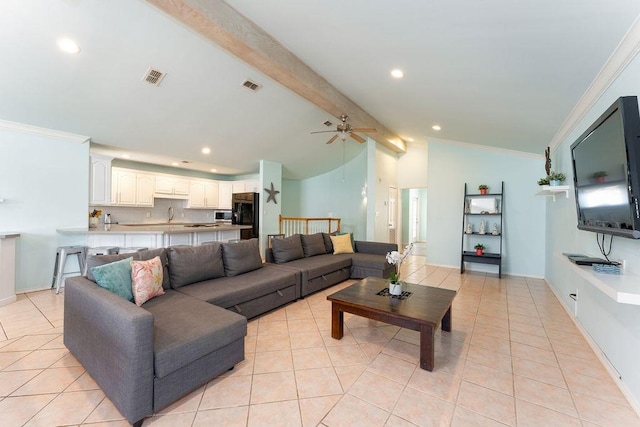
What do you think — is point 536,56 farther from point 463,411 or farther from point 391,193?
point 391,193

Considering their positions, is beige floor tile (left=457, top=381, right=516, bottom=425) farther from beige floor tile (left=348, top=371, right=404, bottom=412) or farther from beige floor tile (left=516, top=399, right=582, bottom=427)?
beige floor tile (left=348, top=371, right=404, bottom=412)

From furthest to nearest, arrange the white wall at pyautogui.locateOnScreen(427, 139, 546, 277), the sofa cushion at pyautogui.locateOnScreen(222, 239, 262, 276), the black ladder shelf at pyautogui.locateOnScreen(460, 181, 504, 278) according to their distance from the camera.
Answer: the black ladder shelf at pyautogui.locateOnScreen(460, 181, 504, 278) < the white wall at pyautogui.locateOnScreen(427, 139, 546, 277) < the sofa cushion at pyautogui.locateOnScreen(222, 239, 262, 276)

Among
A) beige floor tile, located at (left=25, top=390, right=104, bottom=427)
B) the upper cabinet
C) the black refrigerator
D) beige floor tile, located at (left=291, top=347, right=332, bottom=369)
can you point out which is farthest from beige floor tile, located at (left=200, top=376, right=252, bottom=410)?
the upper cabinet

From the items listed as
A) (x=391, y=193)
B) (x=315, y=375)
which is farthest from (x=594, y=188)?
(x=391, y=193)

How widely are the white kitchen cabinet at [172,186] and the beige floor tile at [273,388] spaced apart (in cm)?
601

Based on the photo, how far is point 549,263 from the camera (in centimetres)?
493

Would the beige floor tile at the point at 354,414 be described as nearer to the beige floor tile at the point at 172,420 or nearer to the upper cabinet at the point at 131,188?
the beige floor tile at the point at 172,420

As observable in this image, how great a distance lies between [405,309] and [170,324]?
6.27 ft

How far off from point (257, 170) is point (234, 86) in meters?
3.76

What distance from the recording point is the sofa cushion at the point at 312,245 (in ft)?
16.1

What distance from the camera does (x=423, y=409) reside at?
1.79 m

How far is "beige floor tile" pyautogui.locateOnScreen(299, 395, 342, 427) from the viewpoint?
169cm

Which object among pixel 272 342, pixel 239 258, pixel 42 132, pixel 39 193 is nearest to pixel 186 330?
pixel 272 342

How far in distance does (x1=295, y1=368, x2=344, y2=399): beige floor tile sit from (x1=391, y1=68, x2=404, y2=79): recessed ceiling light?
10.3ft
